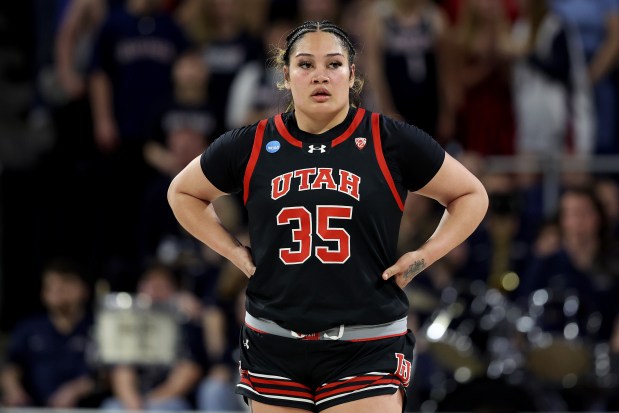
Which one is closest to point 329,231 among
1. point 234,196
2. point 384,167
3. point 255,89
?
point 384,167

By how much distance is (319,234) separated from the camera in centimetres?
420

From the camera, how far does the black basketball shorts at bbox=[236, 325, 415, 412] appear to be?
4.21 m

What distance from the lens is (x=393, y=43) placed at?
982 cm

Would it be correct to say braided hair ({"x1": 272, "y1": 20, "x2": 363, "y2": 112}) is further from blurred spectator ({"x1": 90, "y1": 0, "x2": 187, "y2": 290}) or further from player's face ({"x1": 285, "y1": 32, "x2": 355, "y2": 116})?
blurred spectator ({"x1": 90, "y1": 0, "x2": 187, "y2": 290})

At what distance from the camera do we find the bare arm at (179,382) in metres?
8.31

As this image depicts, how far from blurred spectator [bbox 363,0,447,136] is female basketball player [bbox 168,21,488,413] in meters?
5.36

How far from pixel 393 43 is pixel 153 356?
10.8 ft

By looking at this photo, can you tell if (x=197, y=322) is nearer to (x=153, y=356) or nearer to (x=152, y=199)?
(x=153, y=356)

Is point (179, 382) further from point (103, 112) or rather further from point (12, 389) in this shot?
point (103, 112)

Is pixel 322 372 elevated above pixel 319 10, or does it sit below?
below

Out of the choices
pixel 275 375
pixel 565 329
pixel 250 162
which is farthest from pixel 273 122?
pixel 565 329

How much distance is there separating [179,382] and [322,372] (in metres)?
4.23

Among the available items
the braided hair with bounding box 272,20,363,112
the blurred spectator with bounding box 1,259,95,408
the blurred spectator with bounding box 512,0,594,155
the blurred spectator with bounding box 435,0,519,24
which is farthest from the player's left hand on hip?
the blurred spectator with bounding box 435,0,519,24

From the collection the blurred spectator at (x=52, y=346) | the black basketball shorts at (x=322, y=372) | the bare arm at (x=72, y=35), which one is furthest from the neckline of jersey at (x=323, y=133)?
the bare arm at (x=72, y=35)
